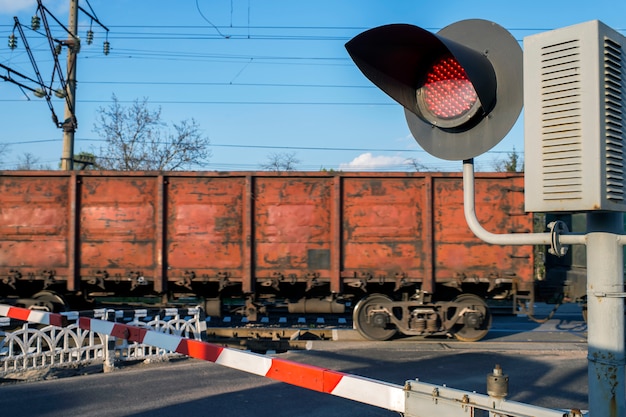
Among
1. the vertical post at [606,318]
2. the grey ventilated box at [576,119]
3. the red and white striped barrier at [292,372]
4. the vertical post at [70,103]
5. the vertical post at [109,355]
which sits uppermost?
the vertical post at [70,103]

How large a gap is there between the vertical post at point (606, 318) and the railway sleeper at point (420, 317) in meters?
8.15

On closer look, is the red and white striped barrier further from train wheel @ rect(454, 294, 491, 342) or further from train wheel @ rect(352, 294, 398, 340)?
train wheel @ rect(454, 294, 491, 342)

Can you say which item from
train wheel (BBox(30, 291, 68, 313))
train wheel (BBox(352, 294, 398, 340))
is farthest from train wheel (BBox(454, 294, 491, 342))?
train wheel (BBox(30, 291, 68, 313))

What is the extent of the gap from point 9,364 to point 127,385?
2.57 meters

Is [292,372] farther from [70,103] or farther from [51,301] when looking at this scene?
[70,103]

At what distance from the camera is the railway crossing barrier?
2.37m

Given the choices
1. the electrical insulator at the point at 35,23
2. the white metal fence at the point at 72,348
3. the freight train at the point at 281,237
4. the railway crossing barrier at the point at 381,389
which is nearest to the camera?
the railway crossing barrier at the point at 381,389

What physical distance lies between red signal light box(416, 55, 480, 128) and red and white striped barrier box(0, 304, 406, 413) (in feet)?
4.71

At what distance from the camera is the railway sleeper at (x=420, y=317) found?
9.95 meters

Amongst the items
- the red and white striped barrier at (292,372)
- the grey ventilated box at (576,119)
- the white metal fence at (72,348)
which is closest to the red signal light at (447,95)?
the grey ventilated box at (576,119)

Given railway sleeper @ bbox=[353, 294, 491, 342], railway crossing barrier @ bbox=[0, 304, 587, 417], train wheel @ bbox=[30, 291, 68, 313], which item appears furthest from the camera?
train wheel @ bbox=[30, 291, 68, 313]

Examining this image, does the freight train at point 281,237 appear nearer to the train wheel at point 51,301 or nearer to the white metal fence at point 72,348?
Result: the train wheel at point 51,301

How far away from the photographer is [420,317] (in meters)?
10.0

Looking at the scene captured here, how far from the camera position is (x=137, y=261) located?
393 inches
